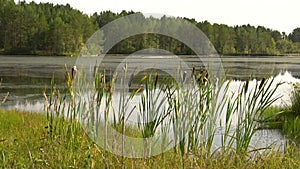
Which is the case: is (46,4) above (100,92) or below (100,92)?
above

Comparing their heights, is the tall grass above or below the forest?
below

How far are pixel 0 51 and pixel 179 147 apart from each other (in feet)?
200

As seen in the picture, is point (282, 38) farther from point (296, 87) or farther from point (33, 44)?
point (296, 87)

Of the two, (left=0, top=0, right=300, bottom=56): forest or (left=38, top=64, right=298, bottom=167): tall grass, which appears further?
(left=0, top=0, right=300, bottom=56): forest

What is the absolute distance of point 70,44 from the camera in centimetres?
6022

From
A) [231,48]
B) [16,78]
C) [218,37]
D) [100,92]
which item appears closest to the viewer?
[100,92]

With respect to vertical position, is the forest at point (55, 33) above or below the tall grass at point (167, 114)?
above

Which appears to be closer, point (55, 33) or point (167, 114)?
point (167, 114)

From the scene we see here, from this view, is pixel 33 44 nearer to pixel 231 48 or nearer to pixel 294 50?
pixel 231 48

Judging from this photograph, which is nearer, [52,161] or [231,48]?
[52,161]

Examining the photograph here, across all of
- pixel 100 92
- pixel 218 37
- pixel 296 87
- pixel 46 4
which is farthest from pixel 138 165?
pixel 46 4

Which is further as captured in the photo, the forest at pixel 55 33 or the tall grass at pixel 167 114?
the forest at pixel 55 33

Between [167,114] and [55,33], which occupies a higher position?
[55,33]

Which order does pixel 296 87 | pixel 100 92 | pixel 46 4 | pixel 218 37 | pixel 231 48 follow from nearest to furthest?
pixel 100 92
pixel 296 87
pixel 218 37
pixel 231 48
pixel 46 4
